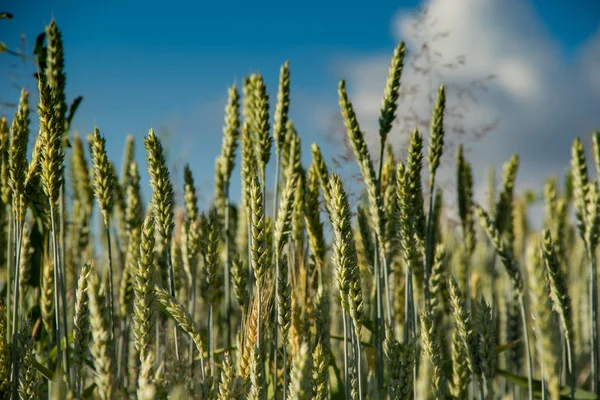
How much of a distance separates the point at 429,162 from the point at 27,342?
1580 mm

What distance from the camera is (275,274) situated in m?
2.07

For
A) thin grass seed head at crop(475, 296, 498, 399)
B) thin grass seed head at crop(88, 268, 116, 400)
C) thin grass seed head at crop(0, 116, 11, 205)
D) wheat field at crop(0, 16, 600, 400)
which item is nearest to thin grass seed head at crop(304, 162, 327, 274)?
wheat field at crop(0, 16, 600, 400)

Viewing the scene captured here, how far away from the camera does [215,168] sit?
9.84 ft

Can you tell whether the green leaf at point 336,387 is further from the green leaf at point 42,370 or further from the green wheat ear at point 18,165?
the green wheat ear at point 18,165

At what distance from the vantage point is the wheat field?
4.60 ft

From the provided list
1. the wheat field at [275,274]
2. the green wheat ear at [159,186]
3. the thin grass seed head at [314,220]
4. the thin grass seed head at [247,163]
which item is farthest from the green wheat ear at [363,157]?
the green wheat ear at [159,186]

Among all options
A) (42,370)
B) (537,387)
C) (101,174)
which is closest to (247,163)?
(101,174)

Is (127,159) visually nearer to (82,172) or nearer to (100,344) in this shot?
(82,172)

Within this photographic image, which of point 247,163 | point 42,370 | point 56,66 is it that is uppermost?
point 56,66

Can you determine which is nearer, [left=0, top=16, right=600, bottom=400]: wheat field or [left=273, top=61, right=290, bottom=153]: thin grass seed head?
[left=0, top=16, right=600, bottom=400]: wheat field

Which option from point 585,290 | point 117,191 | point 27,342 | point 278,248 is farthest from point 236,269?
point 585,290

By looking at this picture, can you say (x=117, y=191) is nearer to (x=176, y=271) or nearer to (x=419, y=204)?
(x=176, y=271)

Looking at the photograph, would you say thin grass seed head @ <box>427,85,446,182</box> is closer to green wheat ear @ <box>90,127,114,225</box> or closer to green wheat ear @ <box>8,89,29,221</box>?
green wheat ear @ <box>90,127,114,225</box>

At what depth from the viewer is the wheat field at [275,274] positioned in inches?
55.2
